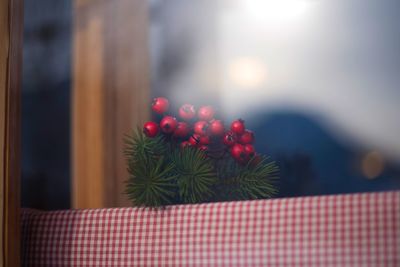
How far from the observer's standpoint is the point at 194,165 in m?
1.33

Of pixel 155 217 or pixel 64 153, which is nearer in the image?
pixel 155 217

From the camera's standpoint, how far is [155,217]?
128 centimetres

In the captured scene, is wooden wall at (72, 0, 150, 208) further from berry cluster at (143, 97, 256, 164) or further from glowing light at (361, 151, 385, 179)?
glowing light at (361, 151, 385, 179)

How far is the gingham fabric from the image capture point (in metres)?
1.08

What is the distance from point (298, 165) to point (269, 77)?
0.25 metres

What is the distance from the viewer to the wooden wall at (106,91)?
1818 millimetres

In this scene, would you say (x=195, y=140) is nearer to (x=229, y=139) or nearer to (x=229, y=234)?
(x=229, y=139)

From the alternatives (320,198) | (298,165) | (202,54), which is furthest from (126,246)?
(202,54)

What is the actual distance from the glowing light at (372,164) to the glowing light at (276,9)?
414 millimetres

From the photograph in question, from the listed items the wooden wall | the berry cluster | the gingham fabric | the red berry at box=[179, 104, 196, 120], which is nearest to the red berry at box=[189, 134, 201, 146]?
the berry cluster

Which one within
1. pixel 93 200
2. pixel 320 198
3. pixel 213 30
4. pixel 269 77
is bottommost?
pixel 93 200

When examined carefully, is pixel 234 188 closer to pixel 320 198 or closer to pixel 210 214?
pixel 210 214

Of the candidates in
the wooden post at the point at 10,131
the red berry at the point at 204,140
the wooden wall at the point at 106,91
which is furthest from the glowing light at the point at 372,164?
the wooden post at the point at 10,131

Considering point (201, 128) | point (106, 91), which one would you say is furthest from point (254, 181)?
point (106, 91)
